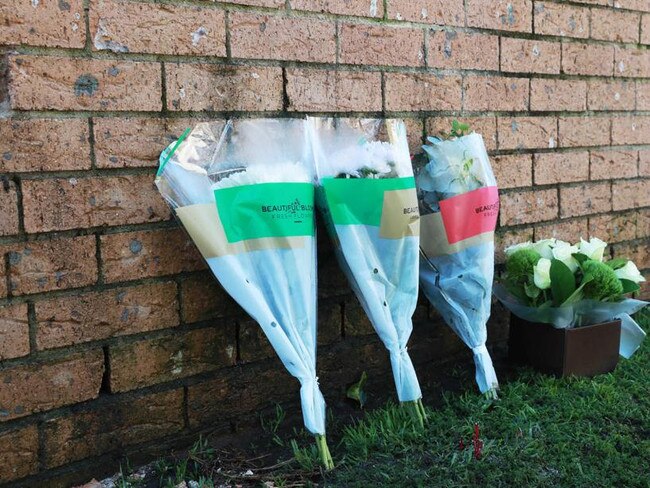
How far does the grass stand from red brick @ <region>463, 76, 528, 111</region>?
43.4 inches

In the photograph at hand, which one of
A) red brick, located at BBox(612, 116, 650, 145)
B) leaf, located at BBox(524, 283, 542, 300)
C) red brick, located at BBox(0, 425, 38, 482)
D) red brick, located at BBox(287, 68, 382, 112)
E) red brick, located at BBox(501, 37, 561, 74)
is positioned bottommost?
red brick, located at BBox(0, 425, 38, 482)

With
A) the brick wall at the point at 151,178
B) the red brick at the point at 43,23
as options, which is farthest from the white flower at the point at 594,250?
the red brick at the point at 43,23

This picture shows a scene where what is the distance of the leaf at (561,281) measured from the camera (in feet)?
8.45

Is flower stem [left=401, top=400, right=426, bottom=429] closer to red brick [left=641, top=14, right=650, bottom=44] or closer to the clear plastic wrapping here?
the clear plastic wrapping

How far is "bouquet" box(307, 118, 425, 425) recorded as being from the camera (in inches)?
85.0

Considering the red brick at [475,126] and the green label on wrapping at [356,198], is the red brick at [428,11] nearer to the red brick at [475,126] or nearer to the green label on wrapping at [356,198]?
the red brick at [475,126]

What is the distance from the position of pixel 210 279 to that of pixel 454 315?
869mm

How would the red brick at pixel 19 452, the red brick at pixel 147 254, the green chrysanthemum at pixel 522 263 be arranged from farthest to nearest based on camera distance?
the green chrysanthemum at pixel 522 263, the red brick at pixel 147 254, the red brick at pixel 19 452

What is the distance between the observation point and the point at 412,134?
2.66 m

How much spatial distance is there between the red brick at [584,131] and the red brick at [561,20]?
1.21ft

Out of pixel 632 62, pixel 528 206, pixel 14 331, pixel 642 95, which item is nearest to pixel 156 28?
pixel 14 331

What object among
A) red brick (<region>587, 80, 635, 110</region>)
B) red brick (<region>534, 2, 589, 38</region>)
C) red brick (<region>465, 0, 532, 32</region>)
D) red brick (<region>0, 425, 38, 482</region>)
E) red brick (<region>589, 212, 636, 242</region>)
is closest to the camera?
red brick (<region>0, 425, 38, 482</region>)

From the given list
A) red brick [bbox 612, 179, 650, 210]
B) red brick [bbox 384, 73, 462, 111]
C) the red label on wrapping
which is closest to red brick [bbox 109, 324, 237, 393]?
the red label on wrapping

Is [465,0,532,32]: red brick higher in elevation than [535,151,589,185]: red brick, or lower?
higher
